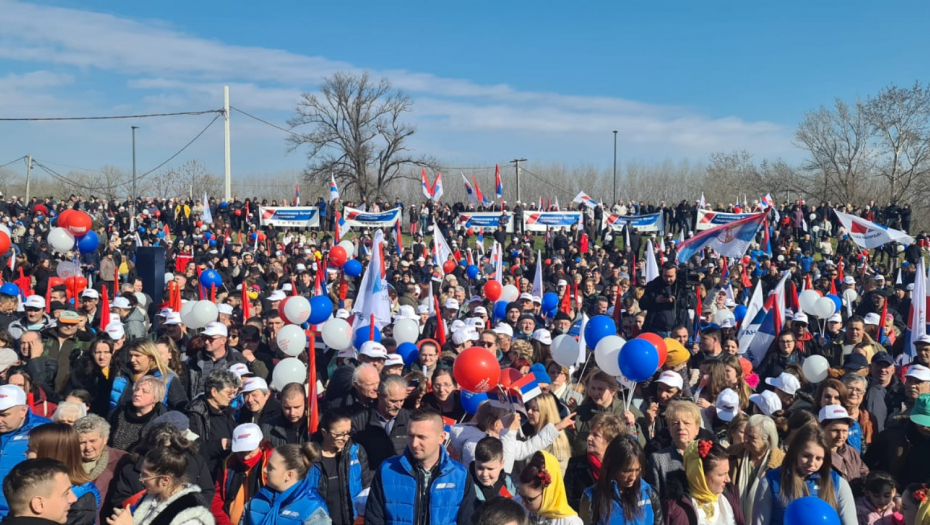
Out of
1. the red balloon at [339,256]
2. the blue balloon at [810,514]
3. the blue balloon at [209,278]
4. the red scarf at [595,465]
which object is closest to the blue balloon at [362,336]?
the red scarf at [595,465]

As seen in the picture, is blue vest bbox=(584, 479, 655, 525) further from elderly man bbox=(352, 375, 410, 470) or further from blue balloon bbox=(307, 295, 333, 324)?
blue balloon bbox=(307, 295, 333, 324)

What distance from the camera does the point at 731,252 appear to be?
1266 centimetres

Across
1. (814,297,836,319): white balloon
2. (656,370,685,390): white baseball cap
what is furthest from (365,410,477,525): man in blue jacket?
(814,297,836,319): white balloon

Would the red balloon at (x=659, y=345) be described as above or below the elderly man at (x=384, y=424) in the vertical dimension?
above

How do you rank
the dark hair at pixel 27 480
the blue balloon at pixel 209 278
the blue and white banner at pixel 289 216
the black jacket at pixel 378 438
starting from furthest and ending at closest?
the blue and white banner at pixel 289 216 < the blue balloon at pixel 209 278 < the black jacket at pixel 378 438 < the dark hair at pixel 27 480

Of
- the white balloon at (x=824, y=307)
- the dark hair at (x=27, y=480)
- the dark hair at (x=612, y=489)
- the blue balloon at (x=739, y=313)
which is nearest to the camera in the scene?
the dark hair at (x=27, y=480)

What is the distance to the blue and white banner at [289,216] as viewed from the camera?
32562 millimetres

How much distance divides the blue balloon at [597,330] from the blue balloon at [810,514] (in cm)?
442

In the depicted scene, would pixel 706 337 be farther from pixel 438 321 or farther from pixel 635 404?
pixel 438 321

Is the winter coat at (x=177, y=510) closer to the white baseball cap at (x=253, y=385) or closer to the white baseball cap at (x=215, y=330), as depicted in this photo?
the white baseball cap at (x=253, y=385)

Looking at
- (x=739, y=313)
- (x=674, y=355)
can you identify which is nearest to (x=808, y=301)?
Result: (x=739, y=313)

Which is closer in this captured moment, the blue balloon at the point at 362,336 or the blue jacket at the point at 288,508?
the blue jacket at the point at 288,508

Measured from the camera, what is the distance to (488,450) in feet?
14.5

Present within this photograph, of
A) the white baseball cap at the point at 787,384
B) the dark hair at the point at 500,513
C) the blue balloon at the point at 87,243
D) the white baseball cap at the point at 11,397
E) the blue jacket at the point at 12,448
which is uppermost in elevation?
the blue balloon at the point at 87,243
